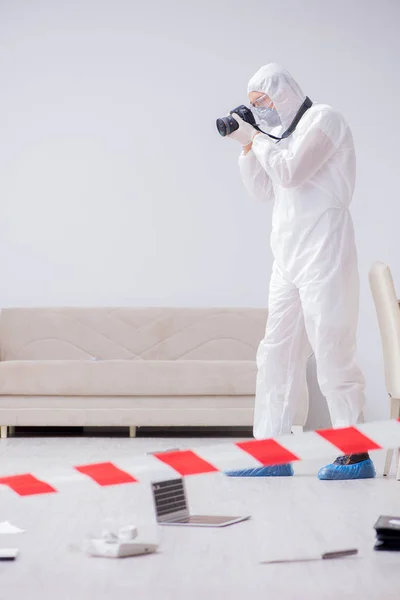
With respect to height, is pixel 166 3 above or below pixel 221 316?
above

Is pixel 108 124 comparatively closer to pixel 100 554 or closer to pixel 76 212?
pixel 76 212

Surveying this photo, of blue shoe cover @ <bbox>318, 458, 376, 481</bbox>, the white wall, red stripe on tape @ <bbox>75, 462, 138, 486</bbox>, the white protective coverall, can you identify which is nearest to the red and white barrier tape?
red stripe on tape @ <bbox>75, 462, 138, 486</bbox>

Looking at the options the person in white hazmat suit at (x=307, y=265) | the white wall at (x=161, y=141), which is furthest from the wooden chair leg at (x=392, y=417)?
the white wall at (x=161, y=141)

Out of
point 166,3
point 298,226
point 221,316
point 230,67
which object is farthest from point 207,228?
point 298,226

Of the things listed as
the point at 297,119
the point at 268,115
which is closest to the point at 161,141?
the point at 268,115

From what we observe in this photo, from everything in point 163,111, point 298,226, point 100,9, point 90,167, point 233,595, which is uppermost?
point 100,9

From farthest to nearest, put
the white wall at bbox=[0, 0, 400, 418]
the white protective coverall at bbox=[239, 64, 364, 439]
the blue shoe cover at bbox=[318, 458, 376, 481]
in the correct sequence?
the white wall at bbox=[0, 0, 400, 418] < the blue shoe cover at bbox=[318, 458, 376, 481] < the white protective coverall at bbox=[239, 64, 364, 439]

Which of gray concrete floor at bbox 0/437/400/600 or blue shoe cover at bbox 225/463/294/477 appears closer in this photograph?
gray concrete floor at bbox 0/437/400/600

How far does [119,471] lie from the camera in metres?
1.85

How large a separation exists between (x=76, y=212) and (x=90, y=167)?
301 millimetres

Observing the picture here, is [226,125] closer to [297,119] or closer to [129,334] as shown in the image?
[297,119]

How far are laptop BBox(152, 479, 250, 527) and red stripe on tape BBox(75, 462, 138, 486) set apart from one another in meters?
0.33

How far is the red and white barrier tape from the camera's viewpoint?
1.82 metres

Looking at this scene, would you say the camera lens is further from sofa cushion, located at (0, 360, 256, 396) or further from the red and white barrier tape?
sofa cushion, located at (0, 360, 256, 396)
